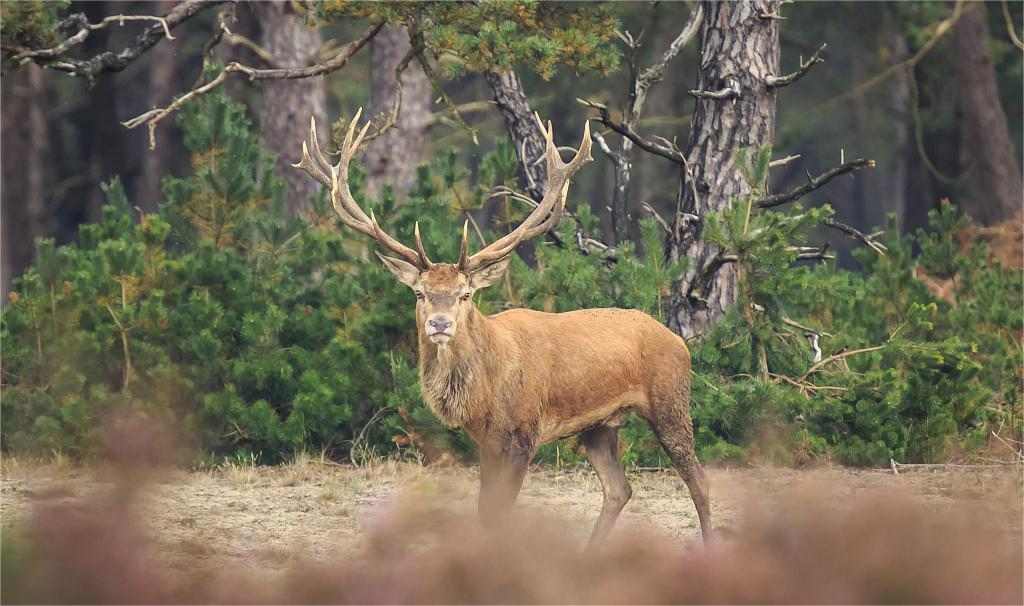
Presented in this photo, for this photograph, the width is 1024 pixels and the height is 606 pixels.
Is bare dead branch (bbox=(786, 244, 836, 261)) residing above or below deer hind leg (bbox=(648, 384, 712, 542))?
above

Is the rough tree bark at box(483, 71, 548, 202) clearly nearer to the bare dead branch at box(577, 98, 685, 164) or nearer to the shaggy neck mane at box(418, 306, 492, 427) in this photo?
the bare dead branch at box(577, 98, 685, 164)

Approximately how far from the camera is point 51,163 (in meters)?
34.4

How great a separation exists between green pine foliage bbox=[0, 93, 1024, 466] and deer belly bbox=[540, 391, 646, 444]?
206 cm

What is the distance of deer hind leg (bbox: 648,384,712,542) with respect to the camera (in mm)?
9336

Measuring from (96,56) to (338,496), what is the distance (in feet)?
→ 13.3

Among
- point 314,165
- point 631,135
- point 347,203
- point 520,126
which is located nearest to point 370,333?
point 520,126

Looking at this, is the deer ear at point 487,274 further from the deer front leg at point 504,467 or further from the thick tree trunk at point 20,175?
the thick tree trunk at point 20,175

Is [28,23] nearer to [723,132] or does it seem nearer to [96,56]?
[96,56]

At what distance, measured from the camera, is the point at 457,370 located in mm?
8812

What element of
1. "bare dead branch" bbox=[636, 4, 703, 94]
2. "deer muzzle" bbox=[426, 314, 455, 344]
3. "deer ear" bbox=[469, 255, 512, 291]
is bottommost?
"deer muzzle" bbox=[426, 314, 455, 344]

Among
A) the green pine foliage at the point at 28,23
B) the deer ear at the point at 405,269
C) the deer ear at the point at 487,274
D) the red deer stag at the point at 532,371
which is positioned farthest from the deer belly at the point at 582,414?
the green pine foliage at the point at 28,23

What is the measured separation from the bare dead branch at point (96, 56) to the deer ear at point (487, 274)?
4.04 metres

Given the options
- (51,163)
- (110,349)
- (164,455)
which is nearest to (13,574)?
(164,455)

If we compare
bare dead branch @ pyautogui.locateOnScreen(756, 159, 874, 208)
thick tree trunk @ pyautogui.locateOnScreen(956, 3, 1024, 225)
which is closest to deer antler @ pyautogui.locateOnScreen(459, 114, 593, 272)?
bare dead branch @ pyautogui.locateOnScreen(756, 159, 874, 208)
